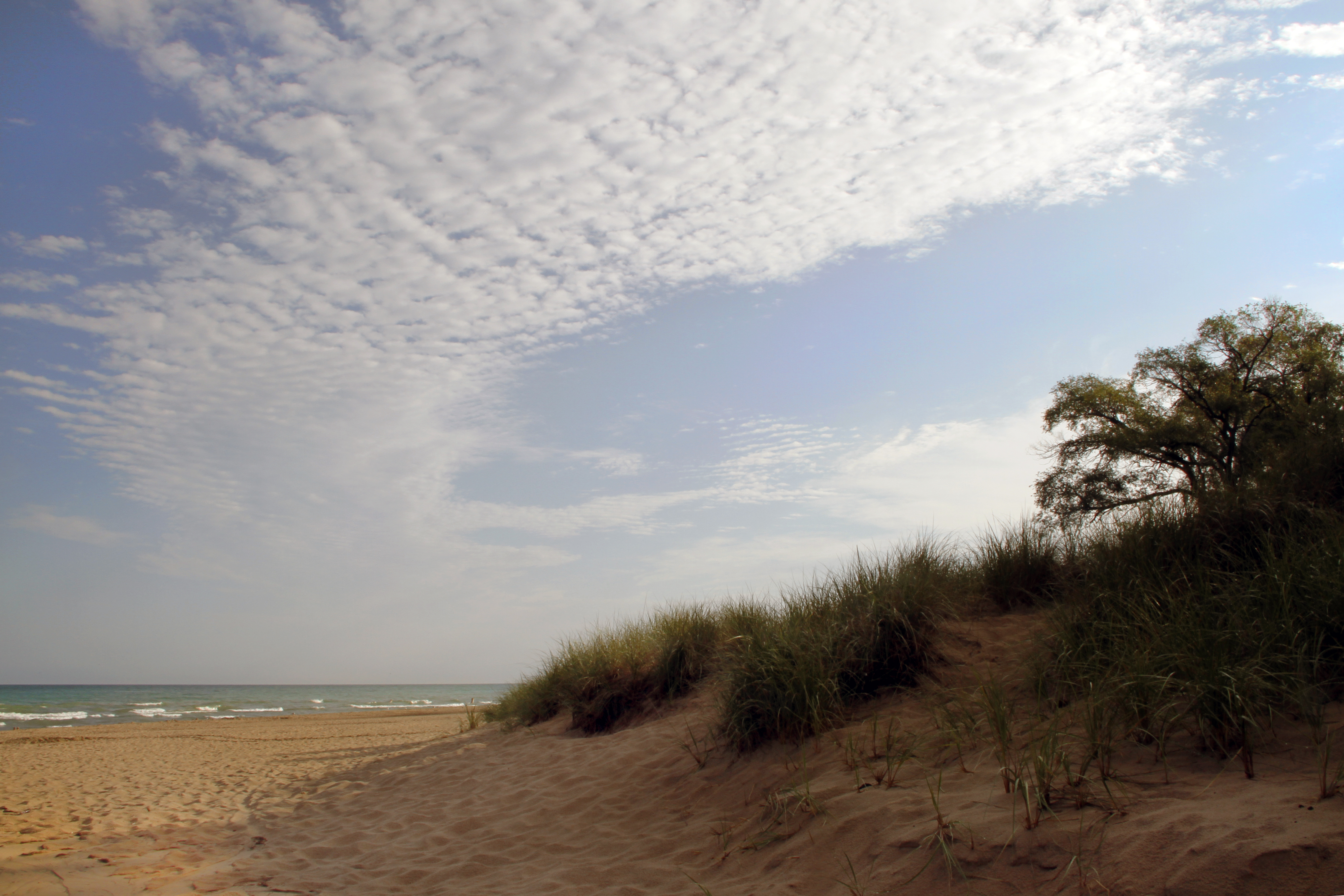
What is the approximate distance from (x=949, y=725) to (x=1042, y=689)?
895 millimetres

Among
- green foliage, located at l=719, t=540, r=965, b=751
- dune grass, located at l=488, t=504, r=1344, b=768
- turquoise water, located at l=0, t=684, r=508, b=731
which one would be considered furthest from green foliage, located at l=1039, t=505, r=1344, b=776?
turquoise water, located at l=0, t=684, r=508, b=731

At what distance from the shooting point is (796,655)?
243 inches

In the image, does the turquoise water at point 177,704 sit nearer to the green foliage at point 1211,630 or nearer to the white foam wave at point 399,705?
the white foam wave at point 399,705

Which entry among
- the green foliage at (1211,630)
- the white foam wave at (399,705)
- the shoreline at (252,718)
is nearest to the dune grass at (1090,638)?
the green foliage at (1211,630)

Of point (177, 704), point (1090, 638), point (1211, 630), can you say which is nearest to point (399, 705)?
point (177, 704)

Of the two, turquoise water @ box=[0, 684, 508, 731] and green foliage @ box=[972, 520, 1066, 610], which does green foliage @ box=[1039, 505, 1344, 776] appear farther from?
turquoise water @ box=[0, 684, 508, 731]

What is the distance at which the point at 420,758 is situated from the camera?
1077 centimetres

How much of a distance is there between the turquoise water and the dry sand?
6.41 m

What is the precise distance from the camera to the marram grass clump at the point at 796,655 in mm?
5973

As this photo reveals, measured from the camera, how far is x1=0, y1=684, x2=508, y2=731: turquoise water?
27422 mm

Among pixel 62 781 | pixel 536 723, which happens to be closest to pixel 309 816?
pixel 536 723

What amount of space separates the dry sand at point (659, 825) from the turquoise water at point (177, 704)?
641 centimetres

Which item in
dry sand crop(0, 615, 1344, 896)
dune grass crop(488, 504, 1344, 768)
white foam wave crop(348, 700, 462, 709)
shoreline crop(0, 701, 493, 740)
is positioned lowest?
white foam wave crop(348, 700, 462, 709)

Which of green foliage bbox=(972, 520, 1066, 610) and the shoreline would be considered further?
the shoreline
